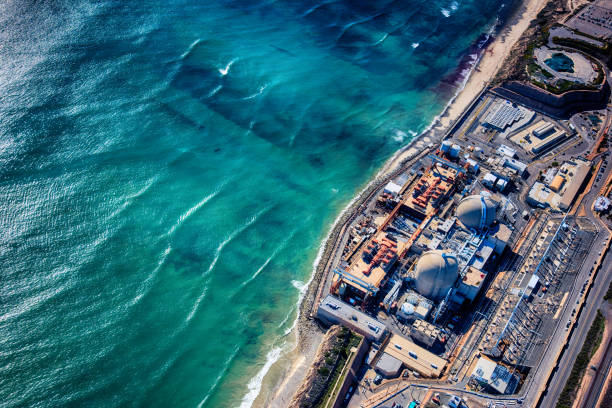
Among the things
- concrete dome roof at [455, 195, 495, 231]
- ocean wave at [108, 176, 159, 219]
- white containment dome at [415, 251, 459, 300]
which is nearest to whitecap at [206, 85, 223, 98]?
ocean wave at [108, 176, 159, 219]

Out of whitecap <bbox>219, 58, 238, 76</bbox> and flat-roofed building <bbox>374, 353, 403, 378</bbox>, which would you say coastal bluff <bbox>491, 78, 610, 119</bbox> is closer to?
whitecap <bbox>219, 58, 238, 76</bbox>

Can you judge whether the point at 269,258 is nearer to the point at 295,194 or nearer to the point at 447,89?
the point at 295,194

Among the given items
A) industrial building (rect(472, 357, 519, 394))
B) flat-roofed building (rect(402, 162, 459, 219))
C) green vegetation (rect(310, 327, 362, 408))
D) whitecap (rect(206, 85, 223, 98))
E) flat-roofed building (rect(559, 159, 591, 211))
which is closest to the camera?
green vegetation (rect(310, 327, 362, 408))

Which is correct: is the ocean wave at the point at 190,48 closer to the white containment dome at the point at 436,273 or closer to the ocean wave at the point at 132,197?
the ocean wave at the point at 132,197

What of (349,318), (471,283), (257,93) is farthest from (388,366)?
(257,93)

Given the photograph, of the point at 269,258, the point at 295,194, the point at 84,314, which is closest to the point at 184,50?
the point at 295,194

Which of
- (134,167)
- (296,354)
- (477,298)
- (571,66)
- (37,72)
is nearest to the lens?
(296,354)

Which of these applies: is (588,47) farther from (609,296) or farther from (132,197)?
(132,197)
